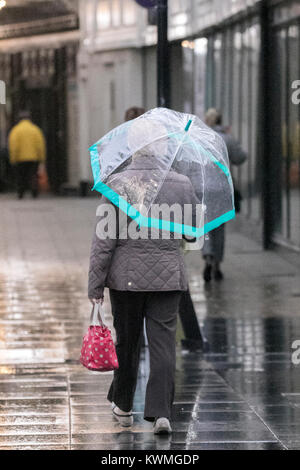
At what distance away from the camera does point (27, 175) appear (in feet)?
90.3

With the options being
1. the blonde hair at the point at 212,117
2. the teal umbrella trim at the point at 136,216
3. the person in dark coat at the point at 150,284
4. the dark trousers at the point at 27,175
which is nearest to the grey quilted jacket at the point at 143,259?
the person in dark coat at the point at 150,284

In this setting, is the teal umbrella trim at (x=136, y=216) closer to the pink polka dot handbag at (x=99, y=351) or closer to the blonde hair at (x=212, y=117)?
the pink polka dot handbag at (x=99, y=351)

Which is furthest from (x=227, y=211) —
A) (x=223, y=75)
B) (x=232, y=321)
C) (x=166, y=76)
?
(x=223, y=75)

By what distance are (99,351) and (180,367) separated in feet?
7.29

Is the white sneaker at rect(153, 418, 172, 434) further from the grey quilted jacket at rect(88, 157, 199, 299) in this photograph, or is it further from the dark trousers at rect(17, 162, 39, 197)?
the dark trousers at rect(17, 162, 39, 197)

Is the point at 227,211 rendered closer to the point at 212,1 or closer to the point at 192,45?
the point at 212,1

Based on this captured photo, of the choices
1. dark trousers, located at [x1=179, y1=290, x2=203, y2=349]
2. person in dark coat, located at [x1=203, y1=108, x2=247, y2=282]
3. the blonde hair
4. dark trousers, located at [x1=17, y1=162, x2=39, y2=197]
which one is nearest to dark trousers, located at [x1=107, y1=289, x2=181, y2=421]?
dark trousers, located at [x1=179, y1=290, x2=203, y2=349]

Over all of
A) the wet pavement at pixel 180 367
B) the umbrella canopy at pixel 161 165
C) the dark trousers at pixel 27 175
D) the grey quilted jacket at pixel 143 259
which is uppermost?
the umbrella canopy at pixel 161 165

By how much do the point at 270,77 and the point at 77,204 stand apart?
29.3 ft

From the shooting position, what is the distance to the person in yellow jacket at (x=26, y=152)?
27047 mm

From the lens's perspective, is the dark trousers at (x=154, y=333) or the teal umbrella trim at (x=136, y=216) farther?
the dark trousers at (x=154, y=333)

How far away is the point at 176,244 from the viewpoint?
22.8ft

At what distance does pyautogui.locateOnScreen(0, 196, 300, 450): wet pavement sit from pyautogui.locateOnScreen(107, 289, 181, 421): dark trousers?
184 millimetres

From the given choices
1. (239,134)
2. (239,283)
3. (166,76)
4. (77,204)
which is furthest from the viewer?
(77,204)
